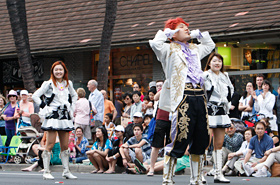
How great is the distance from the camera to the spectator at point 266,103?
1455cm

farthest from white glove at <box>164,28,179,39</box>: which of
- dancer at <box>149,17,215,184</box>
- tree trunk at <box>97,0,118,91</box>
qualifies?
tree trunk at <box>97,0,118,91</box>

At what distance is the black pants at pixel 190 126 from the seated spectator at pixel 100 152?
6.61 metres

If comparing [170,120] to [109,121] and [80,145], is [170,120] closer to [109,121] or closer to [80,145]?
[80,145]

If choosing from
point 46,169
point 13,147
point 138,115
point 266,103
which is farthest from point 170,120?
point 13,147

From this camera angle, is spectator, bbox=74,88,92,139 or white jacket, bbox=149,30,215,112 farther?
spectator, bbox=74,88,92,139

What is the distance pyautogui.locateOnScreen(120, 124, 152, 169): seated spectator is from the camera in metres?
13.7

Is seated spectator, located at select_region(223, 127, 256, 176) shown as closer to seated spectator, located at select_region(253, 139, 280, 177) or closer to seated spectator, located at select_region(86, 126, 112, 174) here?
seated spectator, located at select_region(253, 139, 280, 177)

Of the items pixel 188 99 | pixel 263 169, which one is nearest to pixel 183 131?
pixel 188 99

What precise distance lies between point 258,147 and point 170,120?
3284 mm

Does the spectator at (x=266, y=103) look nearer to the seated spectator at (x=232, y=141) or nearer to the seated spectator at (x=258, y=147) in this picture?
the seated spectator at (x=232, y=141)

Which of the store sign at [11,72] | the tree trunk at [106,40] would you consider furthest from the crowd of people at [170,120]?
the store sign at [11,72]

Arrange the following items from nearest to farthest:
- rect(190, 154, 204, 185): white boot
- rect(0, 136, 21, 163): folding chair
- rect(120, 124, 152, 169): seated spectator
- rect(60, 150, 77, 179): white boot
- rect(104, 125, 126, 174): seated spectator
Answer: rect(190, 154, 204, 185): white boot → rect(60, 150, 77, 179): white boot → rect(120, 124, 152, 169): seated spectator → rect(104, 125, 126, 174): seated spectator → rect(0, 136, 21, 163): folding chair

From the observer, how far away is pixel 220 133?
9.79 metres

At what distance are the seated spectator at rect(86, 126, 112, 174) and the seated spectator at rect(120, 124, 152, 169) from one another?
56cm
